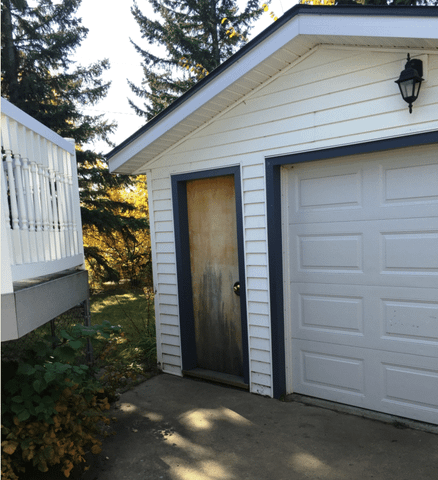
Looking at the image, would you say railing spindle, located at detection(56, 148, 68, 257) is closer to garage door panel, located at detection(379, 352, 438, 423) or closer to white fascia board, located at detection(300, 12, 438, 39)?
white fascia board, located at detection(300, 12, 438, 39)

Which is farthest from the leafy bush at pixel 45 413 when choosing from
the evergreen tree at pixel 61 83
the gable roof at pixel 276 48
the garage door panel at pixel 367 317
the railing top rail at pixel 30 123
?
the evergreen tree at pixel 61 83

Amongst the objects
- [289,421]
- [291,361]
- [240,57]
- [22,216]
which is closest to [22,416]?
[22,216]

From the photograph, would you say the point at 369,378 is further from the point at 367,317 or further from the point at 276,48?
the point at 276,48

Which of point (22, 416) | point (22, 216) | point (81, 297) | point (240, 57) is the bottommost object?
point (22, 416)

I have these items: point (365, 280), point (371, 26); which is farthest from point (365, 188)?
point (371, 26)

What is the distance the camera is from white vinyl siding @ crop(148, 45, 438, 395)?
3106 mm

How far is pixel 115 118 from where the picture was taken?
36.3ft

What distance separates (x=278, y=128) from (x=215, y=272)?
1728 mm

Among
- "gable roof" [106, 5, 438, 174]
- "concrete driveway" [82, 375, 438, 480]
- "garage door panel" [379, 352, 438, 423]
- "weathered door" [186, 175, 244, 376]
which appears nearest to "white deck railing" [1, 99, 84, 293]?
"gable roof" [106, 5, 438, 174]

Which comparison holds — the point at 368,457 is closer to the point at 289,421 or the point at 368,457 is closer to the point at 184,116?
the point at 289,421

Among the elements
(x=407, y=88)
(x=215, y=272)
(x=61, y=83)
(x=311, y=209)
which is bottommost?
(x=215, y=272)

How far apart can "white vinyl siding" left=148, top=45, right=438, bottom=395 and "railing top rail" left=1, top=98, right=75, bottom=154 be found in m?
1.36

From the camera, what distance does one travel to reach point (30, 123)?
269cm

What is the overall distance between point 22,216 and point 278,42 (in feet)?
7.85
